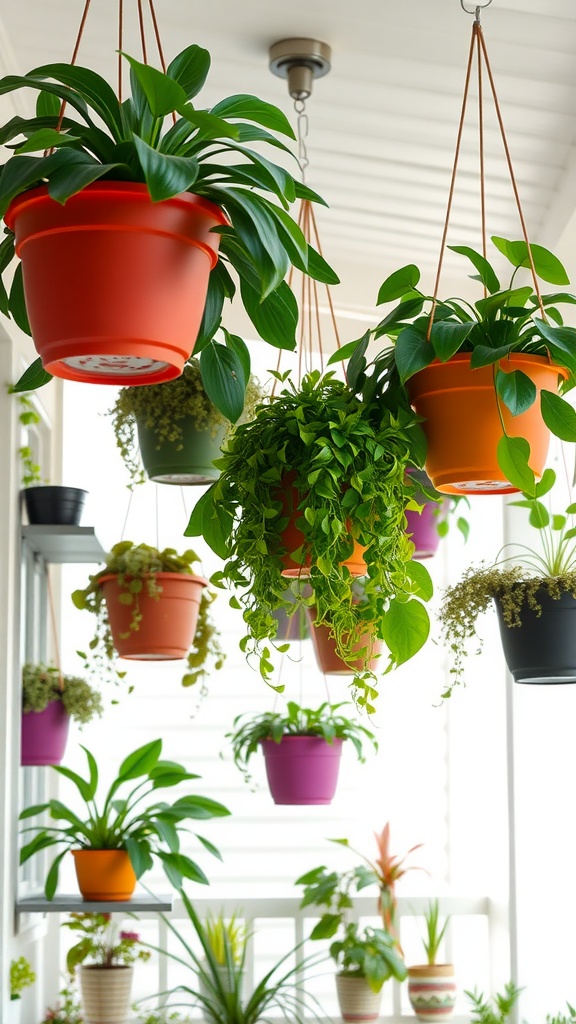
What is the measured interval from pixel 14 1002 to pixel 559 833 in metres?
1.82

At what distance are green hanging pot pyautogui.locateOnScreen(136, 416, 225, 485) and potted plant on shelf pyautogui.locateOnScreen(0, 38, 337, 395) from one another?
1246mm

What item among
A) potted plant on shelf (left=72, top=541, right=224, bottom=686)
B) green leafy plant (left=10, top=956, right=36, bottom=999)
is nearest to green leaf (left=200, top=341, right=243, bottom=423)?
potted plant on shelf (left=72, top=541, right=224, bottom=686)

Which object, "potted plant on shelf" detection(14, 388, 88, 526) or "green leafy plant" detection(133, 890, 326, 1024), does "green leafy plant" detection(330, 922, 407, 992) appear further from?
"potted plant on shelf" detection(14, 388, 88, 526)

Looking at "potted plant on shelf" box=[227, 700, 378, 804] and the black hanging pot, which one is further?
"potted plant on shelf" box=[227, 700, 378, 804]

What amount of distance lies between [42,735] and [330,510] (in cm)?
240

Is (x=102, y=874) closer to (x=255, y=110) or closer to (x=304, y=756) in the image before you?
(x=304, y=756)

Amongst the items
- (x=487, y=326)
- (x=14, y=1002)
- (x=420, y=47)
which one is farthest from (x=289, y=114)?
(x=14, y=1002)

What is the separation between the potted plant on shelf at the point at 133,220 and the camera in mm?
1180

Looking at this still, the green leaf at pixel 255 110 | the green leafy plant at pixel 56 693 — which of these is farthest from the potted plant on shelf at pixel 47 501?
the green leaf at pixel 255 110

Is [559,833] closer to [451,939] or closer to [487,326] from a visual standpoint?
[451,939]

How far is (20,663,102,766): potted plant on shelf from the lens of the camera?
3.65 meters

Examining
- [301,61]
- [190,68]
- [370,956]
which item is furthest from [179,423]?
[370,956]

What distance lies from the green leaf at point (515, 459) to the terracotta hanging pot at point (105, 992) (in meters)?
3.20

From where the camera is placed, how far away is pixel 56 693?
3.73 meters
